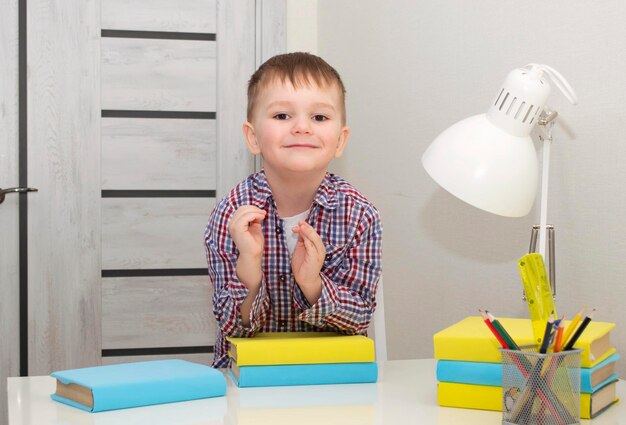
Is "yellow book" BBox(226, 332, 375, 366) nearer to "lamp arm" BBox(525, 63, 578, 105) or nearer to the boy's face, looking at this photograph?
the boy's face

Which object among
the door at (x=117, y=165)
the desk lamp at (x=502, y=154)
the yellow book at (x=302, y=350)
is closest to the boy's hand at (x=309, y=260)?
the yellow book at (x=302, y=350)

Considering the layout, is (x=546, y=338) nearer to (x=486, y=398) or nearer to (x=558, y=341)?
(x=558, y=341)

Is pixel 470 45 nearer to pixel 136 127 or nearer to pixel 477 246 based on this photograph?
pixel 477 246

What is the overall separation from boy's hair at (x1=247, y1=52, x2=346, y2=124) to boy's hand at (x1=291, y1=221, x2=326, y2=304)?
0.82 feet

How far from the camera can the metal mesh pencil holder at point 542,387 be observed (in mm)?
897

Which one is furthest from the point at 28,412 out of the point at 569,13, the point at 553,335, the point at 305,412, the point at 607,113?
the point at 569,13

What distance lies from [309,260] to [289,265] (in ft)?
0.74

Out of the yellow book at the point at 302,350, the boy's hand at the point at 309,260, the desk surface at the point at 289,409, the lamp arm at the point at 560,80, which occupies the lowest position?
the desk surface at the point at 289,409

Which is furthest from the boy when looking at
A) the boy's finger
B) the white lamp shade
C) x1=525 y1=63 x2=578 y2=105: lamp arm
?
x1=525 y1=63 x2=578 y2=105: lamp arm

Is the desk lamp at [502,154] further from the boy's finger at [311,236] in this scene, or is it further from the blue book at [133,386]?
the blue book at [133,386]

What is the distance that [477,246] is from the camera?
1.68 metres

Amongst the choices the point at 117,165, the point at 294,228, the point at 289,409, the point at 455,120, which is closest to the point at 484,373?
the point at 289,409

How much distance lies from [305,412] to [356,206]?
0.52 metres

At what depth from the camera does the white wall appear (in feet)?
4.25
